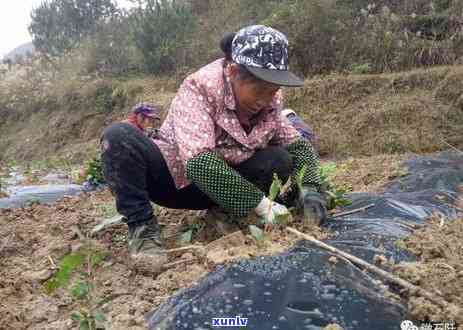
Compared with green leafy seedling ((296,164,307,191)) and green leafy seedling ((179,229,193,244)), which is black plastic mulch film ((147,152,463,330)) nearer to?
green leafy seedling ((296,164,307,191))

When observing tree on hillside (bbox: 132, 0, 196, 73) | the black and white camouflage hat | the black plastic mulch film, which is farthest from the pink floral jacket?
tree on hillside (bbox: 132, 0, 196, 73)

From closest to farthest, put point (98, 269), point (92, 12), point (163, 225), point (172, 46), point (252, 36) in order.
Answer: point (252, 36), point (98, 269), point (163, 225), point (172, 46), point (92, 12)

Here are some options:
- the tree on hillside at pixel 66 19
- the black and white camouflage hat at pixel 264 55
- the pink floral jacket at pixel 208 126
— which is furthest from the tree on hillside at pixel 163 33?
the black and white camouflage hat at pixel 264 55

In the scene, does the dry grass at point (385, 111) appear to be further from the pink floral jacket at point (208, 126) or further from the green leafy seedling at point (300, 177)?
the pink floral jacket at point (208, 126)

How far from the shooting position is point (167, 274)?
1.69 meters

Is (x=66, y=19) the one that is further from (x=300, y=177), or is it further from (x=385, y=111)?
(x=300, y=177)

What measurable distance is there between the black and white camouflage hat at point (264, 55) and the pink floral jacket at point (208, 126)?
16 centimetres

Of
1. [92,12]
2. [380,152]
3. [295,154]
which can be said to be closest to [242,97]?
[295,154]

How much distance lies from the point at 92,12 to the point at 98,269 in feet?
51.0

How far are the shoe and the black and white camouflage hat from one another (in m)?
0.74

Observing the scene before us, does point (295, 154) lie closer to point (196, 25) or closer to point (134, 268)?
point (134, 268)

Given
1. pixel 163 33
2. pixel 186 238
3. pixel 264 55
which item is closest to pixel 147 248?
pixel 186 238

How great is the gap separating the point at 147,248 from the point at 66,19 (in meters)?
16.1

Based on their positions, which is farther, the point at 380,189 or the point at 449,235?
the point at 380,189
